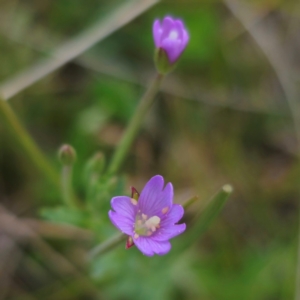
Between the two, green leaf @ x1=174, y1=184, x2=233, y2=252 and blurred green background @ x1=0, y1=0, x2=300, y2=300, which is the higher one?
blurred green background @ x1=0, y1=0, x2=300, y2=300

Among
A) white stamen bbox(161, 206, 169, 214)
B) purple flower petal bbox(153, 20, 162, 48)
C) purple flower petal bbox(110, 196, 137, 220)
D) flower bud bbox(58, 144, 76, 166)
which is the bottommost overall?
white stamen bbox(161, 206, 169, 214)

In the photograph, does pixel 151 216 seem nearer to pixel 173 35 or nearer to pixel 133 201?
pixel 133 201

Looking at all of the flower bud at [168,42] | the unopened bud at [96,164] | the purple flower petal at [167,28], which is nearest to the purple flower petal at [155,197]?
the unopened bud at [96,164]

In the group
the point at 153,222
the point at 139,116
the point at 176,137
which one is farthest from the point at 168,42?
the point at 176,137

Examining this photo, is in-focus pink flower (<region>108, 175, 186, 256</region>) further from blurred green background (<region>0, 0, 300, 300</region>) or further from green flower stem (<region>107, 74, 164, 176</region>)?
blurred green background (<region>0, 0, 300, 300</region>)

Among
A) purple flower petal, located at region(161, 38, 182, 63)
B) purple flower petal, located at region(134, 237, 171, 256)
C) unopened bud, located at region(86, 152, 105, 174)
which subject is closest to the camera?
purple flower petal, located at region(134, 237, 171, 256)

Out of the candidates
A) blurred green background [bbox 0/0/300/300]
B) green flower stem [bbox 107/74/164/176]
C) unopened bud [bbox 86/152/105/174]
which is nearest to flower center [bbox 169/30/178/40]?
green flower stem [bbox 107/74/164/176]

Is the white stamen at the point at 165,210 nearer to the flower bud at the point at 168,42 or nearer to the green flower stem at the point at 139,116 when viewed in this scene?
the green flower stem at the point at 139,116
